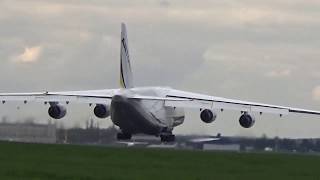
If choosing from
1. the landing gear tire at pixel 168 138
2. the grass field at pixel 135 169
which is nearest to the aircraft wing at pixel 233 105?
the landing gear tire at pixel 168 138

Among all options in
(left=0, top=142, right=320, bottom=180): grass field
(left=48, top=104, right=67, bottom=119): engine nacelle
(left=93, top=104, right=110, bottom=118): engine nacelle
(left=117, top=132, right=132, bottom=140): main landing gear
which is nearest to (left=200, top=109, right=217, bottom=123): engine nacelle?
(left=117, top=132, right=132, bottom=140): main landing gear

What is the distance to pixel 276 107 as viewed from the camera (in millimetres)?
70500

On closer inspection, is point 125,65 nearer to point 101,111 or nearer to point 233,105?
point 101,111

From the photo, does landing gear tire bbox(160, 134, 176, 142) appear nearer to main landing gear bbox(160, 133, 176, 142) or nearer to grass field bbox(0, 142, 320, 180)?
main landing gear bbox(160, 133, 176, 142)

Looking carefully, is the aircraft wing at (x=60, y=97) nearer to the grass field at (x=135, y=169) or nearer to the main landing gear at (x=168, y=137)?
the main landing gear at (x=168, y=137)

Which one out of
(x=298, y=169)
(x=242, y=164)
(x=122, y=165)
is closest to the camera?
(x=122, y=165)

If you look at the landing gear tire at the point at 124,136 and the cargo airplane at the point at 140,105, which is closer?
the cargo airplane at the point at 140,105

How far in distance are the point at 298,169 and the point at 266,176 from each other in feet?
16.9

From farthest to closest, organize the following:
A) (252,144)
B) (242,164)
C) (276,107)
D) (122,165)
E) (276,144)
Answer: (276,144) → (252,144) → (276,107) → (242,164) → (122,165)

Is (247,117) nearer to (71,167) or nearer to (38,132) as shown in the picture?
(38,132)

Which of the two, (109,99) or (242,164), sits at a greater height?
(109,99)

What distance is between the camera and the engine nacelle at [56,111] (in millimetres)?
71562

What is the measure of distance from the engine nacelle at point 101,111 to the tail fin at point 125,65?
9.97ft

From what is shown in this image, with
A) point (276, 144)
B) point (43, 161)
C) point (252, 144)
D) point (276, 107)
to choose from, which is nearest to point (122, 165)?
point (43, 161)
